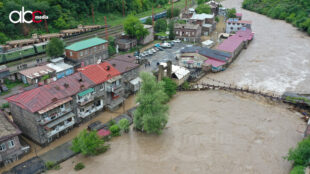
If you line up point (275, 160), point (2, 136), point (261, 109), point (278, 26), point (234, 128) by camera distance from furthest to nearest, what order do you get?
point (278, 26) < point (261, 109) < point (234, 128) < point (275, 160) < point (2, 136)

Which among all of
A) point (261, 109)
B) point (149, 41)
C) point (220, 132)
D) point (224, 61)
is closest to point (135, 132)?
point (220, 132)

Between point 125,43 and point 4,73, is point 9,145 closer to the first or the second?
point 4,73

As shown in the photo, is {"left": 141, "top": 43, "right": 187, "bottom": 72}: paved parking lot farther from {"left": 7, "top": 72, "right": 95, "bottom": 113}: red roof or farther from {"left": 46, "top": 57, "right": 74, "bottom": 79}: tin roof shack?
{"left": 7, "top": 72, "right": 95, "bottom": 113}: red roof

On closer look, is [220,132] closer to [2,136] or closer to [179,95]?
[179,95]

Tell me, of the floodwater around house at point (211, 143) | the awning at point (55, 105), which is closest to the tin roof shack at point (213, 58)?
the floodwater around house at point (211, 143)

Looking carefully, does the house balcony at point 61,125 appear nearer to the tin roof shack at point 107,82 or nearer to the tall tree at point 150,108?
the tin roof shack at point 107,82
